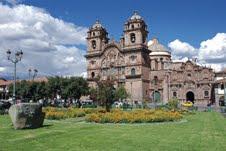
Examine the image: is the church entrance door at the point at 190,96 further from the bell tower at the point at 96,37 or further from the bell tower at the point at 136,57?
the bell tower at the point at 96,37

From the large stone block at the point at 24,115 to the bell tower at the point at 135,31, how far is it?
69.0 m

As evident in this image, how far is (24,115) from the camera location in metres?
20.9

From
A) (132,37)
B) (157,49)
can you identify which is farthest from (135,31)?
(157,49)

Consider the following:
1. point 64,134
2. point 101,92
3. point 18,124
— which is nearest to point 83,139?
point 64,134

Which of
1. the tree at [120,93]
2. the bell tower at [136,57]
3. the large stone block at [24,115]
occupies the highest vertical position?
the bell tower at [136,57]

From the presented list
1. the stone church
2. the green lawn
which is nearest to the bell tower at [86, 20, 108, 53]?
the stone church

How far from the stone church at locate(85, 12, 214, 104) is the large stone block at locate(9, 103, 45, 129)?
64752 millimetres

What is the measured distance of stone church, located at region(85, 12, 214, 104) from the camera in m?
87.6

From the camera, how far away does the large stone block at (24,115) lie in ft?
68.2

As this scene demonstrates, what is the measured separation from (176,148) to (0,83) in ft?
423

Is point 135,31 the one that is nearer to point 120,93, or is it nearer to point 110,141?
point 120,93

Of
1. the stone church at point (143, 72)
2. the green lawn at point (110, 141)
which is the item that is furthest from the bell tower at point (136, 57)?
the green lawn at point (110, 141)

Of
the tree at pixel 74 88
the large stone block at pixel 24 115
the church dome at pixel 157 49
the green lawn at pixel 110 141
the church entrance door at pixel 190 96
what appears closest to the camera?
the green lawn at pixel 110 141

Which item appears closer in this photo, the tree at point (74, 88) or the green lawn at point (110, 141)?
the green lawn at point (110, 141)
